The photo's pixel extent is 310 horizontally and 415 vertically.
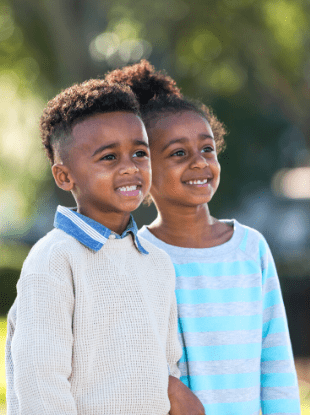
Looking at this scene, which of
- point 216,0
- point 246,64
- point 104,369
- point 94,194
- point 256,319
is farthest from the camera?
point 246,64

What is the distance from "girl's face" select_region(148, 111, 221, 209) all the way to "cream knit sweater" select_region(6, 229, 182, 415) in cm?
49

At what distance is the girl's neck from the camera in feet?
6.94

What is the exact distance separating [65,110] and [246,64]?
7234 millimetres

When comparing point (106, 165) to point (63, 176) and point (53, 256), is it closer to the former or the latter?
point (63, 176)

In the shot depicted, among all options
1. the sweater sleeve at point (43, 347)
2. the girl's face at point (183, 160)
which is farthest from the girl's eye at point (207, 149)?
the sweater sleeve at point (43, 347)

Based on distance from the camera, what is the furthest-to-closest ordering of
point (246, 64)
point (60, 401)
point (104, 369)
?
1. point (246, 64)
2. point (104, 369)
3. point (60, 401)

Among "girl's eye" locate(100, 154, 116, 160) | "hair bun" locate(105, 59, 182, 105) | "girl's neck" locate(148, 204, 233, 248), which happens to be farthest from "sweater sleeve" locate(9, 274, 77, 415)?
"hair bun" locate(105, 59, 182, 105)

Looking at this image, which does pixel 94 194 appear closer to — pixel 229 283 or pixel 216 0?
pixel 229 283

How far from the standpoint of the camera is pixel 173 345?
1.79m

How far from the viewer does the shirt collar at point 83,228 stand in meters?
1.60

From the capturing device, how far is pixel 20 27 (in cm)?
889

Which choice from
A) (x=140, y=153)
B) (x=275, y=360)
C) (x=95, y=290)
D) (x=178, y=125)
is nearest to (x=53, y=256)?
(x=95, y=290)

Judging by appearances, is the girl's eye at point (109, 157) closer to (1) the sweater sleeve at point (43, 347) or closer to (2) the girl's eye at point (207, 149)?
(1) the sweater sleeve at point (43, 347)

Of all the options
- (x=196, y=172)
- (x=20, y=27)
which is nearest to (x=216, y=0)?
(x=20, y=27)
